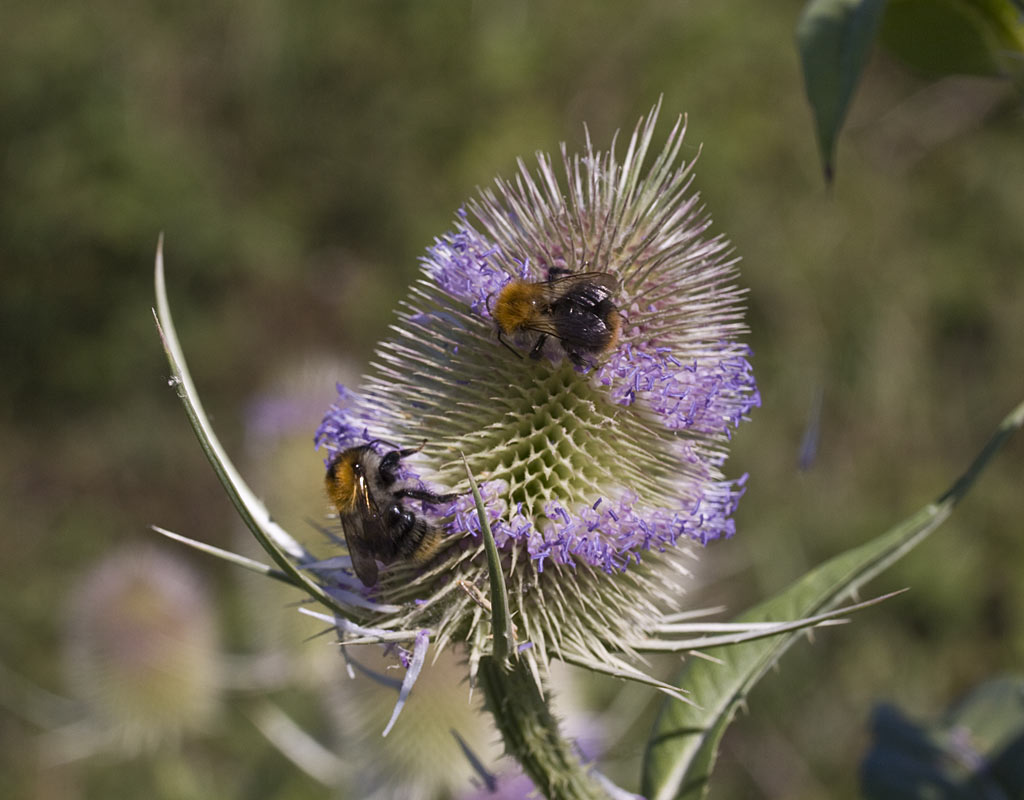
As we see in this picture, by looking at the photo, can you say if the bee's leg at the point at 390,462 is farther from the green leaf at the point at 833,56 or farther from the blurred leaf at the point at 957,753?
the blurred leaf at the point at 957,753

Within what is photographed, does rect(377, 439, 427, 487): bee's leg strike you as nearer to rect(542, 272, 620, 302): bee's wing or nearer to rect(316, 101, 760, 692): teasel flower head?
rect(316, 101, 760, 692): teasel flower head

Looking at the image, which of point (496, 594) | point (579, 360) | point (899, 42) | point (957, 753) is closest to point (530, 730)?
point (496, 594)

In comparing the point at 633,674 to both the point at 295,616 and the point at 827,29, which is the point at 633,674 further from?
the point at 295,616

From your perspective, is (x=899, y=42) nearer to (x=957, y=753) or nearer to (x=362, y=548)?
(x=362, y=548)

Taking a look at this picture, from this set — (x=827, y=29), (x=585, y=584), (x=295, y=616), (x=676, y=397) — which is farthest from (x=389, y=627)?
(x=295, y=616)

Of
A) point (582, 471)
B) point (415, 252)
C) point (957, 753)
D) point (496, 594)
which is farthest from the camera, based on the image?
point (415, 252)

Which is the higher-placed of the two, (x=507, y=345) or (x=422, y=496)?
(x=507, y=345)

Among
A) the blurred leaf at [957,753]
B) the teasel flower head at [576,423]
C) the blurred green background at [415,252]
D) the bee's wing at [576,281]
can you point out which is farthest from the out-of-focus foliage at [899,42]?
the blurred green background at [415,252]
